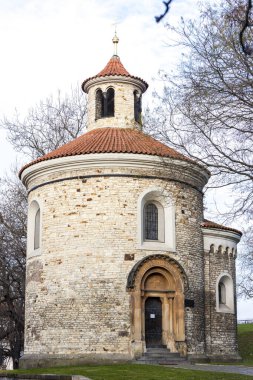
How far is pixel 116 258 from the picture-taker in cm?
2238

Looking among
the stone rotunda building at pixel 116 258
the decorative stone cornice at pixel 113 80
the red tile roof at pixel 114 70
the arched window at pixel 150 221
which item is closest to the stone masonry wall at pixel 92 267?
the stone rotunda building at pixel 116 258

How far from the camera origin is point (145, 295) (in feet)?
74.6

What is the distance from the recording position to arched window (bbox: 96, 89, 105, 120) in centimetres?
2734

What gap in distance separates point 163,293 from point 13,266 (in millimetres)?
12108

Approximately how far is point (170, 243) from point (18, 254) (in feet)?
38.5

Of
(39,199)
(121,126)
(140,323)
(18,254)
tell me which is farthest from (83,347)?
(18,254)

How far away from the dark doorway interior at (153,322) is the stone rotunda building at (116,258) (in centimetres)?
4

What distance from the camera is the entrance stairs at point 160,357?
70.0 feet

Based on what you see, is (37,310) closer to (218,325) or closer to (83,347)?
(83,347)

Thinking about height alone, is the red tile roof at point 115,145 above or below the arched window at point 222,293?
above

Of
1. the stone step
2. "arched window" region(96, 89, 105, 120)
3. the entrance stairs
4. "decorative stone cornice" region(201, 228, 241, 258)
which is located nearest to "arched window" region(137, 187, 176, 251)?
"decorative stone cornice" region(201, 228, 241, 258)

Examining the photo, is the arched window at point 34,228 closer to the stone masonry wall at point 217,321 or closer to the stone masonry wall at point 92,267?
the stone masonry wall at point 92,267

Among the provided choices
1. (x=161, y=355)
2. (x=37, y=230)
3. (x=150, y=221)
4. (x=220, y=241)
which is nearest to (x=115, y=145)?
(x=150, y=221)

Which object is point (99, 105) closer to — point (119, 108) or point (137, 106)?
point (119, 108)
